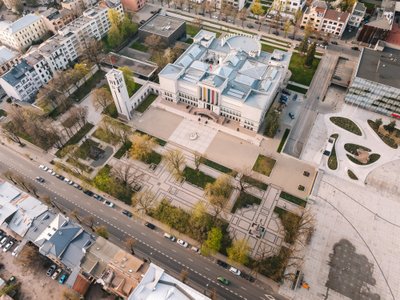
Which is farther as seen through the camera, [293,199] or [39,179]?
[39,179]

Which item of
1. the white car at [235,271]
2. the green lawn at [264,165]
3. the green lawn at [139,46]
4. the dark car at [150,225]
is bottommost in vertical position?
the dark car at [150,225]

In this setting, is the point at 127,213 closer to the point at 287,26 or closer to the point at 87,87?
the point at 87,87

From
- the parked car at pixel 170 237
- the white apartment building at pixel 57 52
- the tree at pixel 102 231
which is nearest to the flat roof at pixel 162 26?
the white apartment building at pixel 57 52

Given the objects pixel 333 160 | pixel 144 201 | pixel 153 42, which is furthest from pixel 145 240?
pixel 153 42

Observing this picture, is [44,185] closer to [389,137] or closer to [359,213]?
[359,213]

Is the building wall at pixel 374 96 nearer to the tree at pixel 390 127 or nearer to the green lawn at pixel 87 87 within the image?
the tree at pixel 390 127

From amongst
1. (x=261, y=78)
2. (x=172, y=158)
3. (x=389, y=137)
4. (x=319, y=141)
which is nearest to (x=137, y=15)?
(x=261, y=78)
